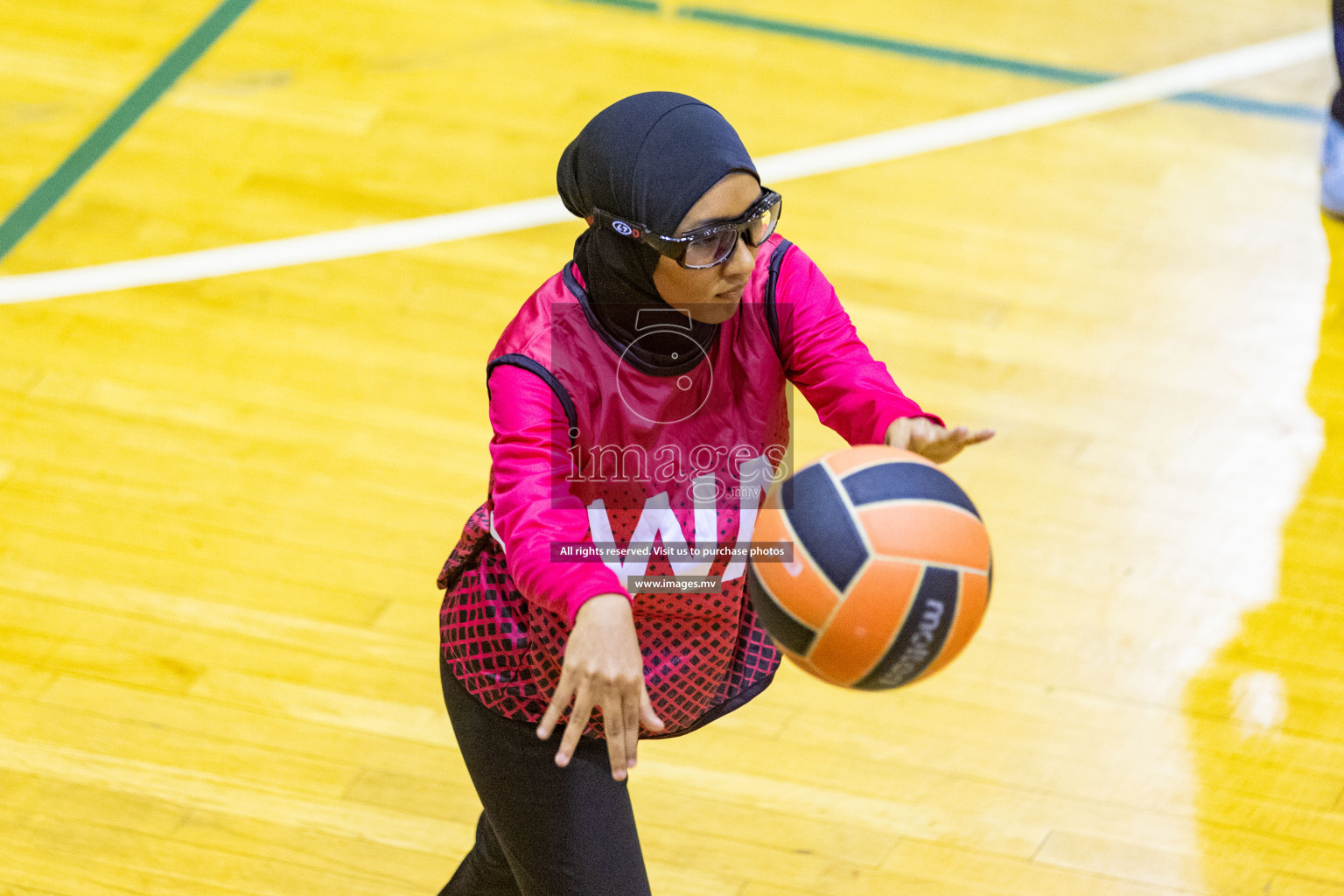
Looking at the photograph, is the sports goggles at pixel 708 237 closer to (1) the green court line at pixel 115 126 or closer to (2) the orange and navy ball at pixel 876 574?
(2) the orange and navy ball at pixel 876 574

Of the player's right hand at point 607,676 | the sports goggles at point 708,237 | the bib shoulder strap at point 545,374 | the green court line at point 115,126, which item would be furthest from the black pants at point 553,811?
the green court line at point 115,126

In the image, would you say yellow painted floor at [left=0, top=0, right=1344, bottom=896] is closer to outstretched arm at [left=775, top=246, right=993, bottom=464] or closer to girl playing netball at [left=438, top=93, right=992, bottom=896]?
girl playing netball at [left=438, top=93, right=992, bottom=896]

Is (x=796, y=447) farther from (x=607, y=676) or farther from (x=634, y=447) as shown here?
(x=607, y=676)

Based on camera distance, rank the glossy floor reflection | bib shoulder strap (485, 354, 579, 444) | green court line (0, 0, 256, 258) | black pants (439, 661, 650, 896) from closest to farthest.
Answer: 1. bib shoulder strap (485, 354, 579, 444)
2. black pants (439, 661, 650, 896)
3. the glossy floor reflection
4. green court line (0, 0, 256, 258)

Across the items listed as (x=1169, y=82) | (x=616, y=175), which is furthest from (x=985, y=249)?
(x=616, y=175)

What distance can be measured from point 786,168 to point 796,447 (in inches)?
51.1

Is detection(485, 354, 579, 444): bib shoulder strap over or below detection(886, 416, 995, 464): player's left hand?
over

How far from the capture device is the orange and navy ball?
78.9 inches

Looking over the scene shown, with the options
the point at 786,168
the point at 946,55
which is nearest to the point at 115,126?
the point at 786,168

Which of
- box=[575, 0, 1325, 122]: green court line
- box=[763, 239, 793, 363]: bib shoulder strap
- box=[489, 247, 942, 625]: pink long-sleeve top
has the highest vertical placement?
box=[763, 239, 793, 363]: bib shoulder strap

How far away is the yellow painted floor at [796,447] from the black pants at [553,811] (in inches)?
28.1

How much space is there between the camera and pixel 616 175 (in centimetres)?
206

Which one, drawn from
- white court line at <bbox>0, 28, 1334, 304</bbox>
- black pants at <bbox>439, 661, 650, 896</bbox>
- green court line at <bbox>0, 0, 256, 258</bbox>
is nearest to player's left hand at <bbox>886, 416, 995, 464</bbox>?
black pants at <bbox>439, 661, 650, 896</bbox>

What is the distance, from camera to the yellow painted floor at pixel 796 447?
3.06 m
